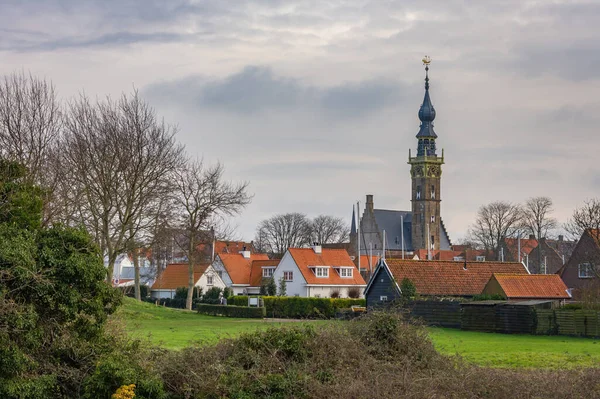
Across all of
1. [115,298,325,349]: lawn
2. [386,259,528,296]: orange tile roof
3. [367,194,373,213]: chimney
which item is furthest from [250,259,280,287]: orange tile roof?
[367,194,373,213]: chimney

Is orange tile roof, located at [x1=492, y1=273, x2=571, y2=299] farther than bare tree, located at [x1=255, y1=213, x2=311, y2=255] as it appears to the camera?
No

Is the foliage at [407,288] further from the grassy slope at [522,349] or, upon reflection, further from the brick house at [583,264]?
the brick house at [583,264]

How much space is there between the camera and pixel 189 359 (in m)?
18.7

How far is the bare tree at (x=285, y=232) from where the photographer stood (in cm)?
11231

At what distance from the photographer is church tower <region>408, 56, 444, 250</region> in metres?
143

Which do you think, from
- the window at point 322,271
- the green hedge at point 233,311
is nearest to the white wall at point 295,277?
the window at point 322,271

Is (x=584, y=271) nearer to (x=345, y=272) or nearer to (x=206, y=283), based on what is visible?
(x=345, y=272)

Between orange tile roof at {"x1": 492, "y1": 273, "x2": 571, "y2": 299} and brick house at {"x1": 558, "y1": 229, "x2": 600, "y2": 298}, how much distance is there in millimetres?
6509

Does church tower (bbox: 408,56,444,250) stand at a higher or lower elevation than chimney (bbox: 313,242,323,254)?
higher

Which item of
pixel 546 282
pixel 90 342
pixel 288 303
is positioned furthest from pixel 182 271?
pixel 90 342

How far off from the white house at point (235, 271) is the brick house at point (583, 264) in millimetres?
33976

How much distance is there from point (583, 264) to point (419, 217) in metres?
82.2

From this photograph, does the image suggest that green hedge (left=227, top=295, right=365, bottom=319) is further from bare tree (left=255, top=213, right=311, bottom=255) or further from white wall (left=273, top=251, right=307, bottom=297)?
bare tree (left=255, top=213, right=311, bottom=255)

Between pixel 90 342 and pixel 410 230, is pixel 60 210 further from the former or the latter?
pixel 410 230
